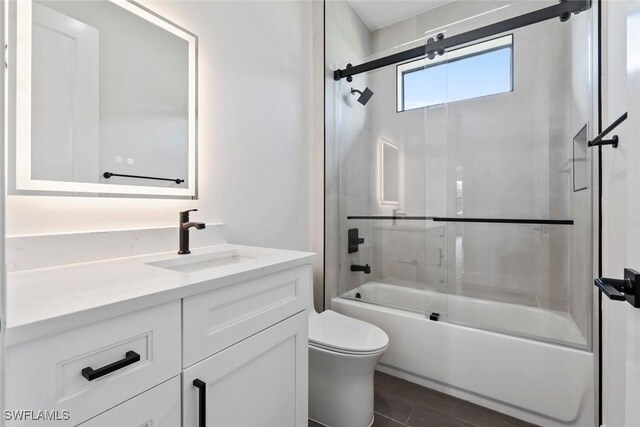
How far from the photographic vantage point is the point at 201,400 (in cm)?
70

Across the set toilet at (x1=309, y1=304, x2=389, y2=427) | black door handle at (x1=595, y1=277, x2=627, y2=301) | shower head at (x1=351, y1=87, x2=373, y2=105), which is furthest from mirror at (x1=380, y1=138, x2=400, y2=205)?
black door handle at (x1=595, y1=277, x2=627, y2=301)

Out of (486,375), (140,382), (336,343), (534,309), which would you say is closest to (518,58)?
(534,309)

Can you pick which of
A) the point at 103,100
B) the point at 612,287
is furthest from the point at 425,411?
the point at 103,100

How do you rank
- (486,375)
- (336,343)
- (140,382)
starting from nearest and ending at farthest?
(140,382) → (336,343) → (486,375)

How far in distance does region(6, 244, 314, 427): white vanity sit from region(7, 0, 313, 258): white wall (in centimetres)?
20

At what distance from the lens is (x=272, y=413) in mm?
945

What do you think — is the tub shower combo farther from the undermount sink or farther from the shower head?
the undermount sink

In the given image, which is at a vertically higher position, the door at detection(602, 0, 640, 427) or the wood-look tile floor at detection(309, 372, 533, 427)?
the door at detection(602, 0, 640, 427)

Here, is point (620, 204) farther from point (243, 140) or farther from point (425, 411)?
point (243, 140)

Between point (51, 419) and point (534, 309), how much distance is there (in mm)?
2481

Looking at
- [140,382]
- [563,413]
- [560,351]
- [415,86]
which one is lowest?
[563,413]

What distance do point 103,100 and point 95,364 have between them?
3.02 ft

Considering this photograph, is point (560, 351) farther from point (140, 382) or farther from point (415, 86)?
point (415, 86)

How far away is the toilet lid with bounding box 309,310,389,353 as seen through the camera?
A: 4.40ft
